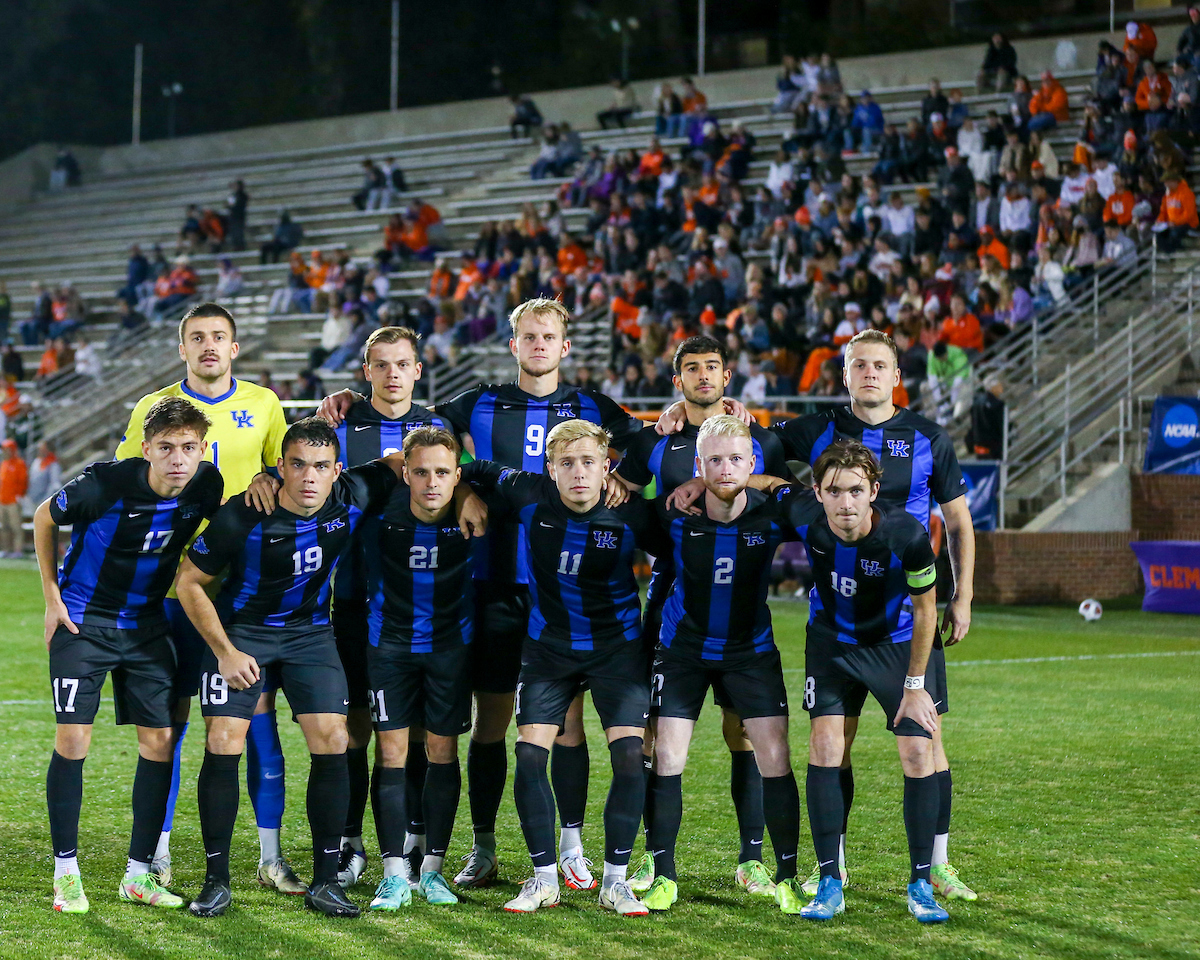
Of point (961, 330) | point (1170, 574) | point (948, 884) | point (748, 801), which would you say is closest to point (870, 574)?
point (748, 801)

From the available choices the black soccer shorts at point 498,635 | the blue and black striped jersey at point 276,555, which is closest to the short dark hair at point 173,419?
the blue and black striped jersey at point 276,555

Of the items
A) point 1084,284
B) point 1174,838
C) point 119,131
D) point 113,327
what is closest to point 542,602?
point 1174,838

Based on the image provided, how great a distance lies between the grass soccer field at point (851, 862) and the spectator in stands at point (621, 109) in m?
18.8

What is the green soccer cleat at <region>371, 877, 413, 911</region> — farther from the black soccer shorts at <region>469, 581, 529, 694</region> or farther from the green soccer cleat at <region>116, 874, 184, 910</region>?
the black soccer shorts at <region>469, 581, 529, 694</region>

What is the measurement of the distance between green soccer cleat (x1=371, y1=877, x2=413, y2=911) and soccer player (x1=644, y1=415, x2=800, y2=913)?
906 millimetres

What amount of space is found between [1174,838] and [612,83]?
23850 millimetres

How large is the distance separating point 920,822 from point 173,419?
306cm

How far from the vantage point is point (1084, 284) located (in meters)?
16.9

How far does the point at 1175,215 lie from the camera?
16.9m

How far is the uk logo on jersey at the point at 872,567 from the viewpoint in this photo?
5051mm

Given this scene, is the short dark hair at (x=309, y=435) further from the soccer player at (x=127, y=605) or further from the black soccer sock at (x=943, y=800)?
the black soccer sock at (x=943, y=800)

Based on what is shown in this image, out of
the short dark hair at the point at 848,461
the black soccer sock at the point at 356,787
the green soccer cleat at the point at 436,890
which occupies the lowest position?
the green soccer cleat at the point at 436,890

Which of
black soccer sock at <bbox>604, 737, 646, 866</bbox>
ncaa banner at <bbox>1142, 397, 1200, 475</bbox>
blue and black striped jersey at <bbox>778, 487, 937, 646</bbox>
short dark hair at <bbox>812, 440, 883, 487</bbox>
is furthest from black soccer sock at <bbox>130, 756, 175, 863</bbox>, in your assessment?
ncaa banner at <bbox>1142, 397, 1200, 475</bbox>

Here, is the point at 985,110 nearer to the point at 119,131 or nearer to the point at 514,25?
the point at 514,25
